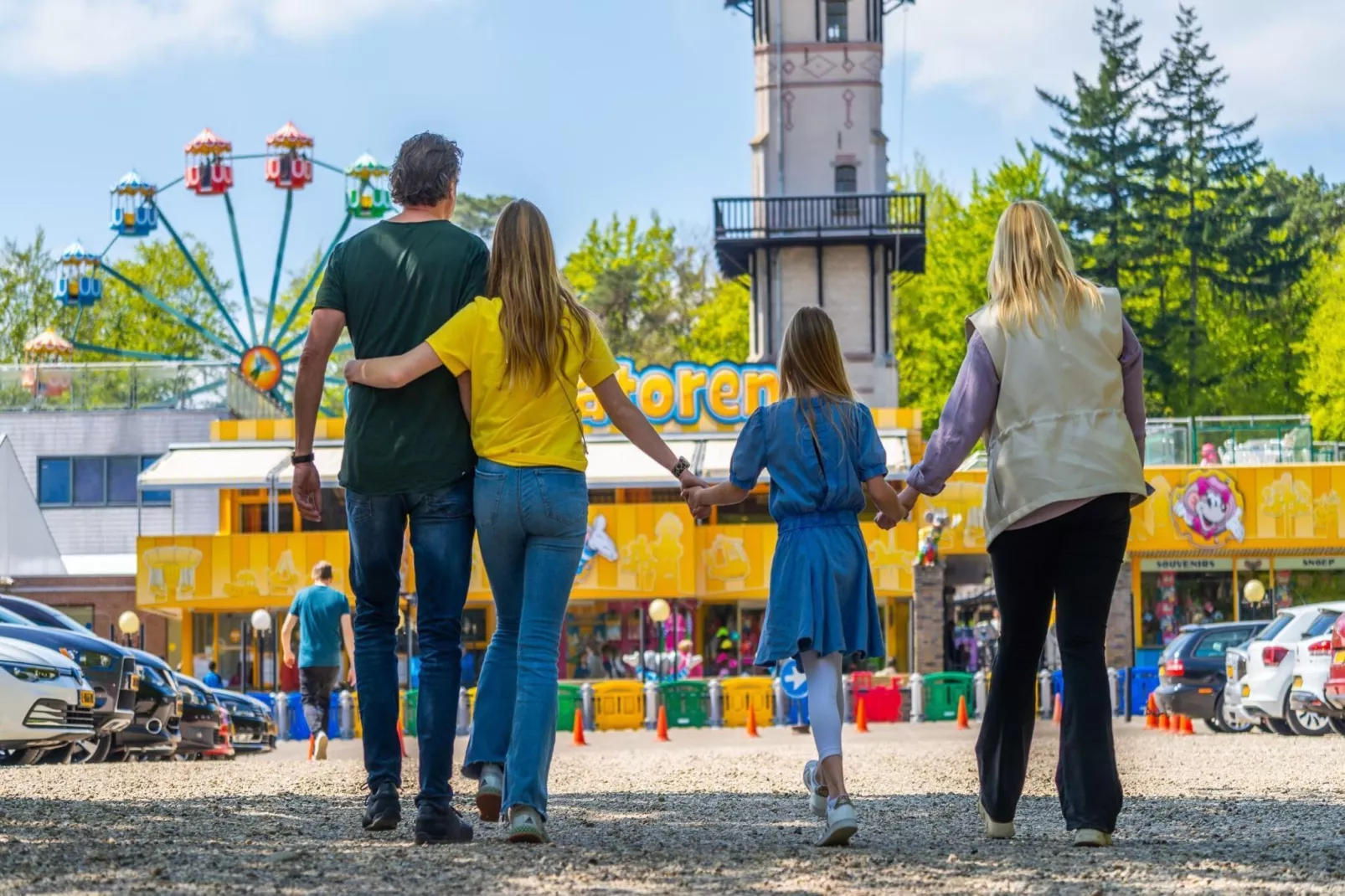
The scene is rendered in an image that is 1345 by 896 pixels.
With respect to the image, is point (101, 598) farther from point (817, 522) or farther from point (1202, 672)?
point (817, 522)

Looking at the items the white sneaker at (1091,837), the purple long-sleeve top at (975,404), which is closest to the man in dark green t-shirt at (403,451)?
the purple long-sleeve top at (975,404)

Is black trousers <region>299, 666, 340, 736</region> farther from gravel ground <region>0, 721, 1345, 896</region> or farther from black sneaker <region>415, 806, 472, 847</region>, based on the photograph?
black sneaker <region>415, 806, 472, 847</region>

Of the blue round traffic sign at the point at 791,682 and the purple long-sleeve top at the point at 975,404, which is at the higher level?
the purple long-sleeve top at the point at 975,404

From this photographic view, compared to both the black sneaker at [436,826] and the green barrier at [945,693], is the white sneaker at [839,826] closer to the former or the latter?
the black sneaker at [436,826]

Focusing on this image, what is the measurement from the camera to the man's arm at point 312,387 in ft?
24.2

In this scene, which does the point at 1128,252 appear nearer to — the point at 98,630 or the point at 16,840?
the point at 98,630

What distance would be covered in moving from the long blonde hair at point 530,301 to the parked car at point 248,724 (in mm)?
17784

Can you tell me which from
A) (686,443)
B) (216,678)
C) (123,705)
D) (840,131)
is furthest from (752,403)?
(123,705)

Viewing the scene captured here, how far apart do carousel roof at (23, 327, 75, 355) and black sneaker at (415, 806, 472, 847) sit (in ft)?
172

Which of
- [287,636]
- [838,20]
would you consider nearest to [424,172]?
[287,636]

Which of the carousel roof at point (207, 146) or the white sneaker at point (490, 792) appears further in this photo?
the carousel roof at point (207, 146)

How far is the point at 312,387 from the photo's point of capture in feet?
24.4

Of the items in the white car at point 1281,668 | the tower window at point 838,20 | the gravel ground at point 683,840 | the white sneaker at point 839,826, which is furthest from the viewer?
the tower window at point 838,20

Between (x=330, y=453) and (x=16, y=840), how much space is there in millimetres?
39349
